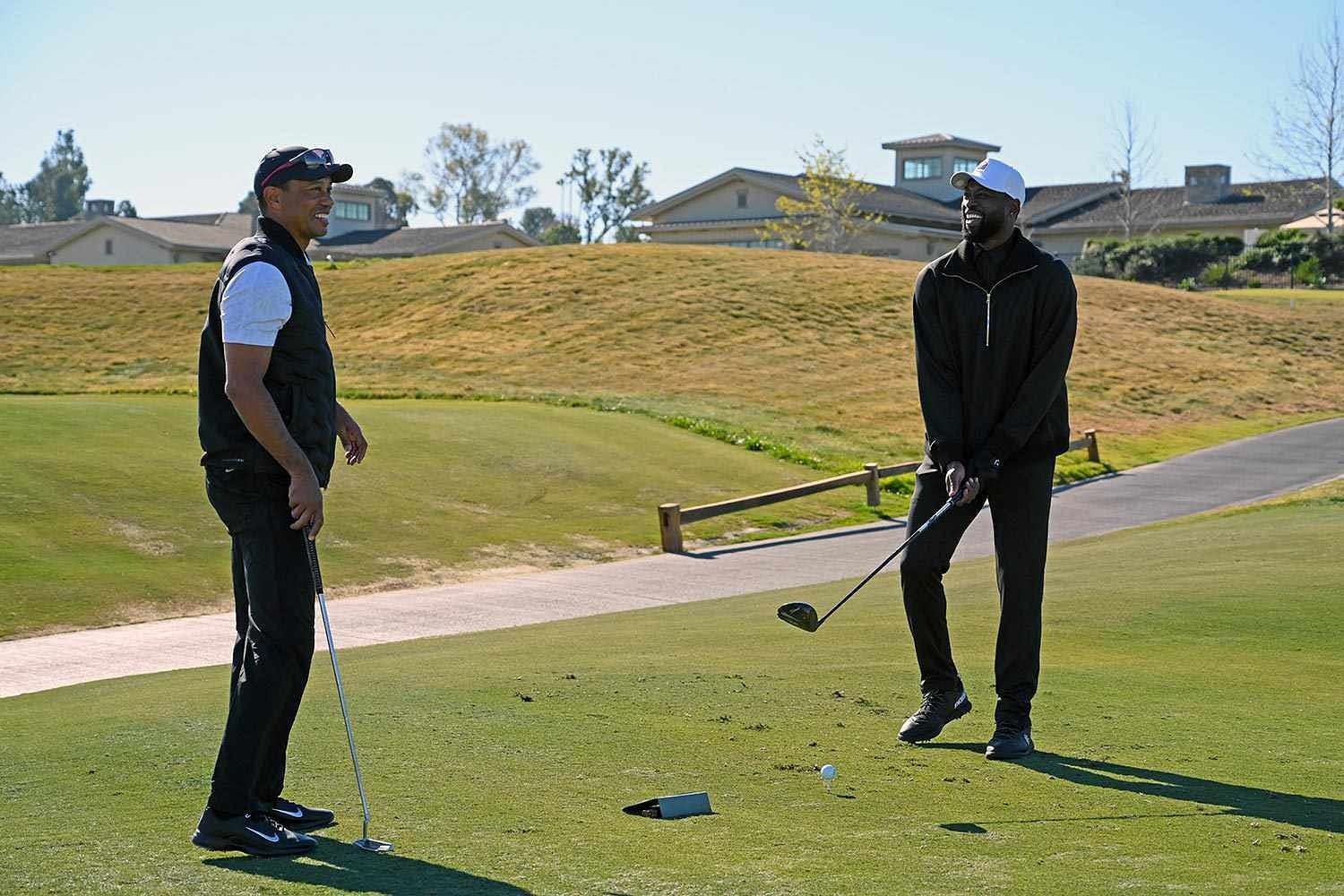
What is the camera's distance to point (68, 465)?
68.5ft

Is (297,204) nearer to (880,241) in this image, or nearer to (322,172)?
(322,172)

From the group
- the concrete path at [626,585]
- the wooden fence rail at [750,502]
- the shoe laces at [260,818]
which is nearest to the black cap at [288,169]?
the shoe laces at [260,818]

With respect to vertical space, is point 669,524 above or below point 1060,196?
below

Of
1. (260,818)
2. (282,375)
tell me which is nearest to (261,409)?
(282,375)

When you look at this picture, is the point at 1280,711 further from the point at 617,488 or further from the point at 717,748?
the point at 617,488

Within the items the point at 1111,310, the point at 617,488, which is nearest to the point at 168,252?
the point at 1111,310

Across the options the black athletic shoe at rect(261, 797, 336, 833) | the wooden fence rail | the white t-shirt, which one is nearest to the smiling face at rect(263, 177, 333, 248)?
the white t-shirt

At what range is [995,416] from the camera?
6602mm

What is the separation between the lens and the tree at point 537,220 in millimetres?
168375

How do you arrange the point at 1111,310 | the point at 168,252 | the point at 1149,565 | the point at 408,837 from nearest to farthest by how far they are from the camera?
the point at 408,837, the point at 1149,565, the point at 1111,310, the point at 168,252

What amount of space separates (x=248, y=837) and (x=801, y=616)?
114 inches

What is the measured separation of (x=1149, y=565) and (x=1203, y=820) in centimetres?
1027

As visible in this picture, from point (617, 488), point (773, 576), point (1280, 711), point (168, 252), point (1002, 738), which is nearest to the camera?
point (1002, 738)

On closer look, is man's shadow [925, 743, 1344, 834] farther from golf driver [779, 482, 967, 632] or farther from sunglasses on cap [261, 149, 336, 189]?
sunglasses on cap [261, 149, 336, 189]
